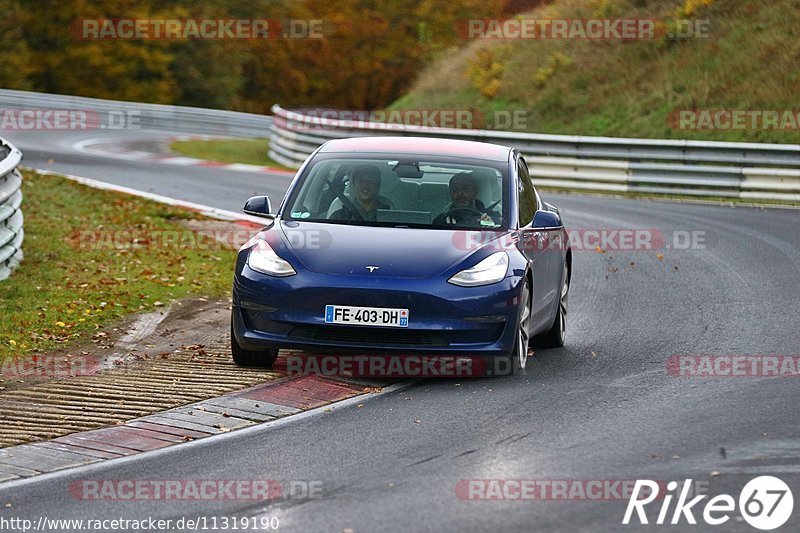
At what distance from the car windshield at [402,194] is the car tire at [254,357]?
3.47ft

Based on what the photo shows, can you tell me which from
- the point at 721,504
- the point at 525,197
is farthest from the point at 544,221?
the point at 721,504

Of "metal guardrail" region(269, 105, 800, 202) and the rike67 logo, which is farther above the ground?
the rike67 logo

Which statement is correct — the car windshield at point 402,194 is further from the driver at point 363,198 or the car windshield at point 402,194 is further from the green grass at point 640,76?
the green grass at point 640,76

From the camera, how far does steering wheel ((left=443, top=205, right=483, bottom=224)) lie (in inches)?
397

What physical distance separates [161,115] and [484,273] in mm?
35161

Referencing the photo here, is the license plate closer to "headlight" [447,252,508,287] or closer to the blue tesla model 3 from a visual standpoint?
the blue tesla model 3

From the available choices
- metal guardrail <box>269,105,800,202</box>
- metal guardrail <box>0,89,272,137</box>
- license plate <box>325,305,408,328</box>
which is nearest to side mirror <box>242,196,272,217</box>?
license plate <box>325,305,408,328</box>

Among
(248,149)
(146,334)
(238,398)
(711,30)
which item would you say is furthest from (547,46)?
(238,398)

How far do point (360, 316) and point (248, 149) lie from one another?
86.7ft

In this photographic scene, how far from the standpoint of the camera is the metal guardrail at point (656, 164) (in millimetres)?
23984

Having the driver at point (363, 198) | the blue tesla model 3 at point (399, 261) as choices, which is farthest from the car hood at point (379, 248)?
the driver at point (363, 198)

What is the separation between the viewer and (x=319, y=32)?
6881 cm

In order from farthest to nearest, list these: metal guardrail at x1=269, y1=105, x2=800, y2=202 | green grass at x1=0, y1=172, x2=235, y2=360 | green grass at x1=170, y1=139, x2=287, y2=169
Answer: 1. green grass at x1=170, y1=139, x2=287, y2=169
2. metal guardrail at x1=269, y1=105, x2=800, y2=202
3. green grass at x1=0, y1=172, x2=235, y2=360

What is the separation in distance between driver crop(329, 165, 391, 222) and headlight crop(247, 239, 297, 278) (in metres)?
0.68
